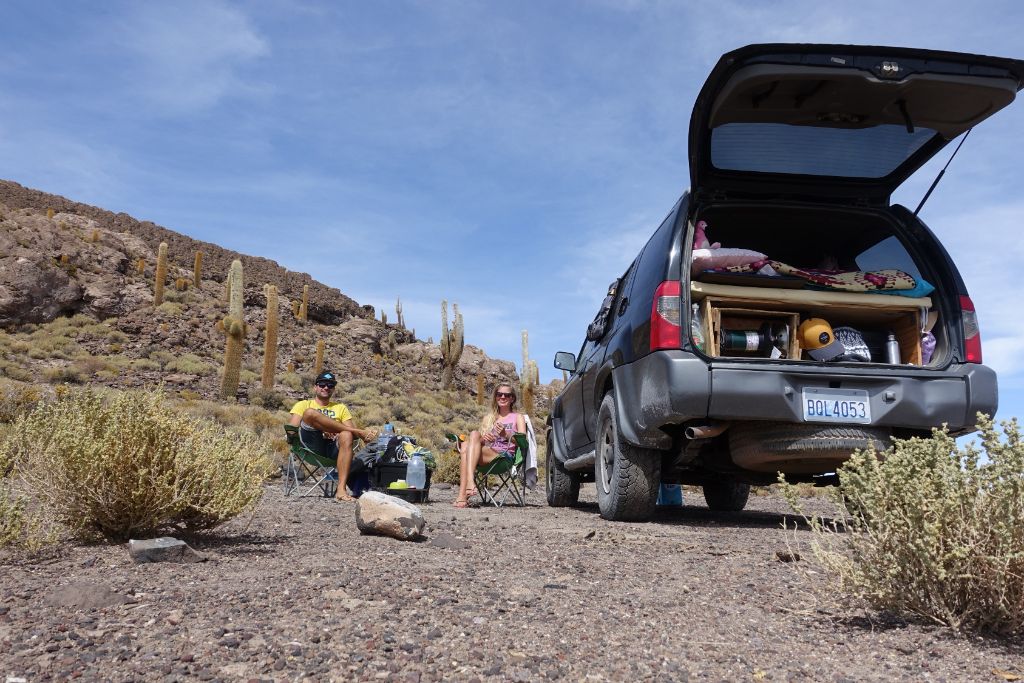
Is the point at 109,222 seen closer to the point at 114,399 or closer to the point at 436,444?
the point at 436,444

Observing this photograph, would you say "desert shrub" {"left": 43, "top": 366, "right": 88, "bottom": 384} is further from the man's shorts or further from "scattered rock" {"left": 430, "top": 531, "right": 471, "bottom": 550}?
"scattered rock" {"left": 430, "top": 531, "right": 471, "bottom": 550}

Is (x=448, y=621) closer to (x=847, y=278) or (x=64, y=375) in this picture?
(x=847, y=278)

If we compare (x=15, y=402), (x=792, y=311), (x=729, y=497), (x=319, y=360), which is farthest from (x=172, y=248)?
(x=792, y=311)

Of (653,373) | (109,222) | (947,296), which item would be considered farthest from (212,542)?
(109,222)

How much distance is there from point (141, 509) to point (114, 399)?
26.7 inches

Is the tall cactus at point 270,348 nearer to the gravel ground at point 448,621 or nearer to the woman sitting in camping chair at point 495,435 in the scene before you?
the woman sitting in camping chair at point 495,435

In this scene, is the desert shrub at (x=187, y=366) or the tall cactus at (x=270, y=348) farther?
the desert shrub at (x=187, y=366)

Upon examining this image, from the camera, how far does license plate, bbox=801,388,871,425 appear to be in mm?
4832

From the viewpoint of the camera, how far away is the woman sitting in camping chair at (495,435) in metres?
8.46

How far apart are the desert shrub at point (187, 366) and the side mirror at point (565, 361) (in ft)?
79.0

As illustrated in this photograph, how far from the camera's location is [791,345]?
5270 mm

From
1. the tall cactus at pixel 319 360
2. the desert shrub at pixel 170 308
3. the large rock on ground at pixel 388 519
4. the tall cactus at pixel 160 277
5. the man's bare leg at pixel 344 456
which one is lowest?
the large rock on ground at pixel 388 519

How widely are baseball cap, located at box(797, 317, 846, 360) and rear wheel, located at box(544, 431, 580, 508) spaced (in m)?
3.74

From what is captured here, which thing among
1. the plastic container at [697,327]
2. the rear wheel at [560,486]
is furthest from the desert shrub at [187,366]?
the plastic container at [697,327]
